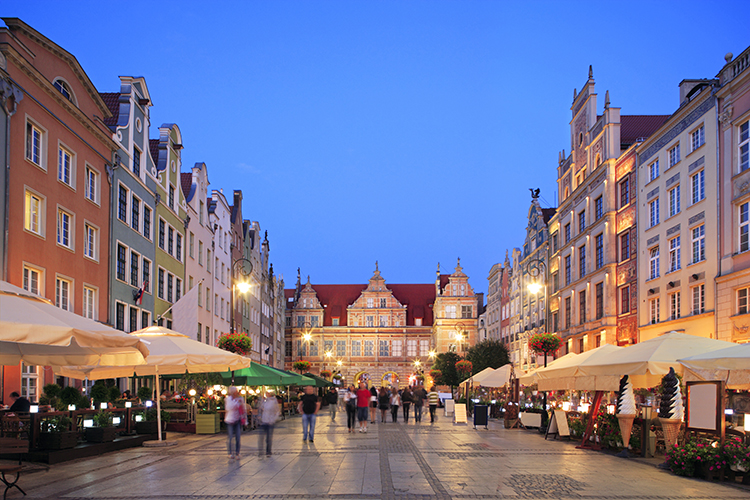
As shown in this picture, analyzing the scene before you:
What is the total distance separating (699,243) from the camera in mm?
27125

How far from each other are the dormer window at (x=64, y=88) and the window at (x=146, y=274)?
9.15 meters

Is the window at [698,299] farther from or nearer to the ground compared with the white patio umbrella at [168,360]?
farther from the ground

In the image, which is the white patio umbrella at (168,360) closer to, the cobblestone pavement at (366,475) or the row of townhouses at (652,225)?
the cobblestone pavement at (366,475)

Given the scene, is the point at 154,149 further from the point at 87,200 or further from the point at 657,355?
the point at 657,355

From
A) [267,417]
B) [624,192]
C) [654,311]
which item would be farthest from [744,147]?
[267,417]

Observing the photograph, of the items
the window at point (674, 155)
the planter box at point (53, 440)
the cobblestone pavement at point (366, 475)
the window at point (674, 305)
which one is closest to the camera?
the cobblestone pavement at point (366, 475)

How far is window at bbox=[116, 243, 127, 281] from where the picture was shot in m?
28.5

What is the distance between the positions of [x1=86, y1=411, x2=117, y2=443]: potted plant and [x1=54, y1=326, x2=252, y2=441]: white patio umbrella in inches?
45.9

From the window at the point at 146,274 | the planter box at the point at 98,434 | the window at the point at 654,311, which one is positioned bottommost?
the planter box at the point at 98,434

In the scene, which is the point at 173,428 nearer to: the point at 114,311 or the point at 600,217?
the point at 114,311

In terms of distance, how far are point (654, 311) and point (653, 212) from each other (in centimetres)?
438

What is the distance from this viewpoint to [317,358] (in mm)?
86125

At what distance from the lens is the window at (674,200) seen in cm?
2919

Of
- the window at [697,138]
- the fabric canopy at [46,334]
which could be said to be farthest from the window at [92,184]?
the window at [697,138]
